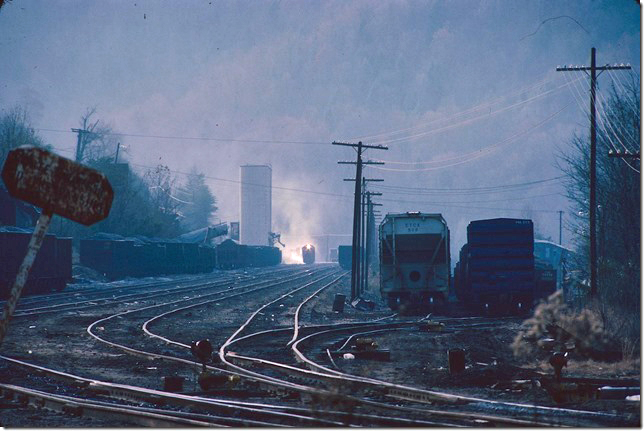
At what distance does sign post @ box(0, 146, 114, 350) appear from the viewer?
384 cm

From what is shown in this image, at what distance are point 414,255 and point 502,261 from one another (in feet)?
9.60

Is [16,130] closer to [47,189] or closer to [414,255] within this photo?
[414,255]

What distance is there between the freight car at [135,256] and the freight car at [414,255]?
2586 centimetres

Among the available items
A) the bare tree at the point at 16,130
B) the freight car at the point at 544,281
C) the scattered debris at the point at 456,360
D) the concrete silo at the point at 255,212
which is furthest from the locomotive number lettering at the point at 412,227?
the concrete silo at the point at 255,212

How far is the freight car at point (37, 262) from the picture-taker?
96.4 feet

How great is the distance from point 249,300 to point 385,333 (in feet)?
44.4

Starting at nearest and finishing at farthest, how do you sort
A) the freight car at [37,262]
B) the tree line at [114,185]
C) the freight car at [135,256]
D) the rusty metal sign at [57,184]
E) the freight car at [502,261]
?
the rusty metal sign at [57,184]
the freight car at [502,261]
the freight car at [37,262]
the freight car at [135,256]
the tree line at [114,185]

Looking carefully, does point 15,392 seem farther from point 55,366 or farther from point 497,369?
point 497,369

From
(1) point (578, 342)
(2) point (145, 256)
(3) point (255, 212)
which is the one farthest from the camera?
(3) point (255, 212)

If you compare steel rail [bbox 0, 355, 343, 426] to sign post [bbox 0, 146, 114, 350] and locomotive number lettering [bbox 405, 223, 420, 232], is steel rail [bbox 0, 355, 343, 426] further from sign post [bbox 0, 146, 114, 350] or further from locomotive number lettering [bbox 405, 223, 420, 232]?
locomotive number lettering [bbox 405, 223, 420, 232]

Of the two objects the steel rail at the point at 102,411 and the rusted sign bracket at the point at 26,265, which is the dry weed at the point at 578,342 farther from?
the rusted sign bracket at the point at 26,265

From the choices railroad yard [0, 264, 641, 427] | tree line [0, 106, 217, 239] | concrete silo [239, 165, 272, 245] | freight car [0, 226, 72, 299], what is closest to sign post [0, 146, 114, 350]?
railroad yard [0, 264, 641, 427]

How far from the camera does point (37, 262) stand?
32.4 metres

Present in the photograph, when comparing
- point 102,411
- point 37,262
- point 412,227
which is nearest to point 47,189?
point 102,411
